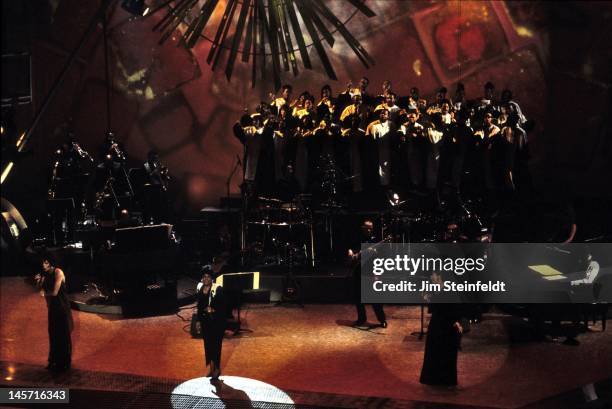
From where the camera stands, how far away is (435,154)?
14.3 meters

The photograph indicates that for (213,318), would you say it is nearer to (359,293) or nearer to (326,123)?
(359,293)

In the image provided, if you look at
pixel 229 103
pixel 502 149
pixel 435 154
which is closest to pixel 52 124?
pixel 229 103

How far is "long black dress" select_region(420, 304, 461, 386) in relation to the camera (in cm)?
797

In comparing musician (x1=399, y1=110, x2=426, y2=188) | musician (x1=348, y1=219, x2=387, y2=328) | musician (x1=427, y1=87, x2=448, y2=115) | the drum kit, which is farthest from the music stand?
musician (x1=427, y1=87, x2=448, y2=115)

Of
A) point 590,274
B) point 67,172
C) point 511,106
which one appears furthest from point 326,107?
point 590,274

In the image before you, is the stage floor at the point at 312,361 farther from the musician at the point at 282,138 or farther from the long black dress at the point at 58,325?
the musician at the point at 282,138

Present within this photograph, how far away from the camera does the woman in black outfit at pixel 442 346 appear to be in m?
7.97

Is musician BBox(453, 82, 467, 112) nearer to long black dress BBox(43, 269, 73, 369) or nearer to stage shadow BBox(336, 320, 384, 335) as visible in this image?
stage shadow BBox(336, 320, 384, 335)

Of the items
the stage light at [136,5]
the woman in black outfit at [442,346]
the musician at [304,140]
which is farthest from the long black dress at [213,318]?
the musician at [304,140]

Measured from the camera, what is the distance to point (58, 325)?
868 cm

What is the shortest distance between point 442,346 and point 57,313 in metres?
4.25

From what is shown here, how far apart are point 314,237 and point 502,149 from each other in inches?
155

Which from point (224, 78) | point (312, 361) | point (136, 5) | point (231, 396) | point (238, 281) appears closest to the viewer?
point (136, 5)

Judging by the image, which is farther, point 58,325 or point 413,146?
point 413,146
